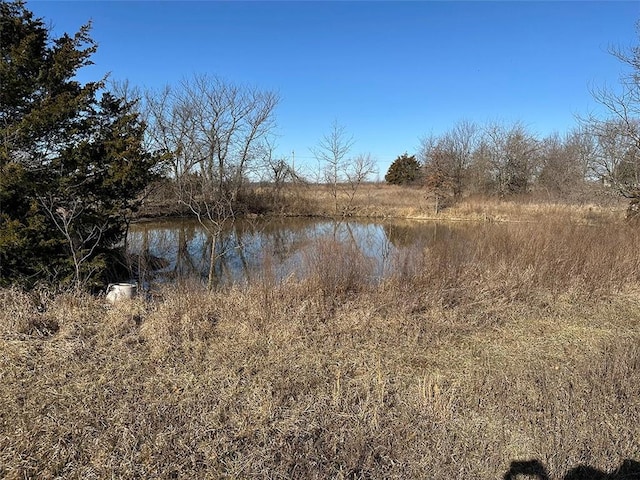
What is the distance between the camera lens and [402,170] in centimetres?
4519

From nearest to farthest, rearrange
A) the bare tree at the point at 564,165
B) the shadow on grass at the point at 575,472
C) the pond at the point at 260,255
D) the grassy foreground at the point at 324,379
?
the shadow on grass at the point at 575,472 → the grassy foreground at the point at 324,379 → the pond at the point at 260,255 → the bare tree at the point at 564,165

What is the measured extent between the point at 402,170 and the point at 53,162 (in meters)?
41.9

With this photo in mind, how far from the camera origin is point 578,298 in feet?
21.1

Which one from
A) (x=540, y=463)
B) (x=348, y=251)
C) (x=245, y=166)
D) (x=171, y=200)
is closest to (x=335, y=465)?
(x=540, y=463)

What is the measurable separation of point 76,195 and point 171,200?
1734cm

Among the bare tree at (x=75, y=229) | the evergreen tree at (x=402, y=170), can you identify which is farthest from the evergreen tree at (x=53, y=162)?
the evergreen tree at (x=402, y=170)

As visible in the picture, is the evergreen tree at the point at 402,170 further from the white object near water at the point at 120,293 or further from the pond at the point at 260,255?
the white object near water at the point at 120,293

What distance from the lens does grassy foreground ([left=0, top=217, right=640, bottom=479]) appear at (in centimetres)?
252

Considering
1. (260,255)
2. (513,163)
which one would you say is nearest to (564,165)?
(513,163)

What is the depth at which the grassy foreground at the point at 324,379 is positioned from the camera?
2.52 meters

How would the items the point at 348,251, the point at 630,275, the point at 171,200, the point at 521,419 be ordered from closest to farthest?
the point at 521,419, the point at 348,251, the point at 630,275, the point at 171,200

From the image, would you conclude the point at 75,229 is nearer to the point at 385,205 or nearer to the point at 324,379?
the point at 324,379

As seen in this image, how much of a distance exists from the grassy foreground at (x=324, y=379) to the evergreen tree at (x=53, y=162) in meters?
1.07

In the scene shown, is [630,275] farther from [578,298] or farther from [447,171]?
[447,171]
